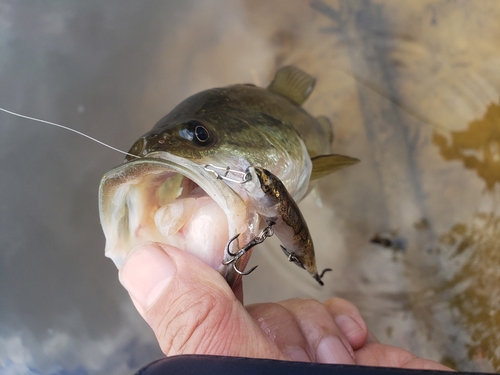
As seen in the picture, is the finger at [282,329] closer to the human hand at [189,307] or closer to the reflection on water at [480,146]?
the human hand at [189,307]

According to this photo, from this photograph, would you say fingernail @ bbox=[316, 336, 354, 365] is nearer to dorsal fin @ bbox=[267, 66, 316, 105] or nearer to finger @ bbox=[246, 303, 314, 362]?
finger @ bbox=[246, 303, 314, 362]

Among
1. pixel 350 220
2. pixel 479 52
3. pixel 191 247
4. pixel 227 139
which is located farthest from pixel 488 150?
pixel 191 247

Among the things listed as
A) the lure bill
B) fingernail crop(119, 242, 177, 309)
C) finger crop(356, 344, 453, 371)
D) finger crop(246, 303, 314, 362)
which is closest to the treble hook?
the lure bill

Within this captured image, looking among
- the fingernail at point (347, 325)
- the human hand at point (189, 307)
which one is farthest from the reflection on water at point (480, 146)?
the human hand at point (189, 307)

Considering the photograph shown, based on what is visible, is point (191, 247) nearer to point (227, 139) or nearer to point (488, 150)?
point (227, 139)

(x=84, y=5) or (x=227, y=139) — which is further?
(x=84, y=5)

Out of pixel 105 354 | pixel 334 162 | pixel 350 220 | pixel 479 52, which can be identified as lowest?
pixel 105 354

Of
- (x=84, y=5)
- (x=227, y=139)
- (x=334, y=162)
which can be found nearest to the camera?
(x=227, y=139)
